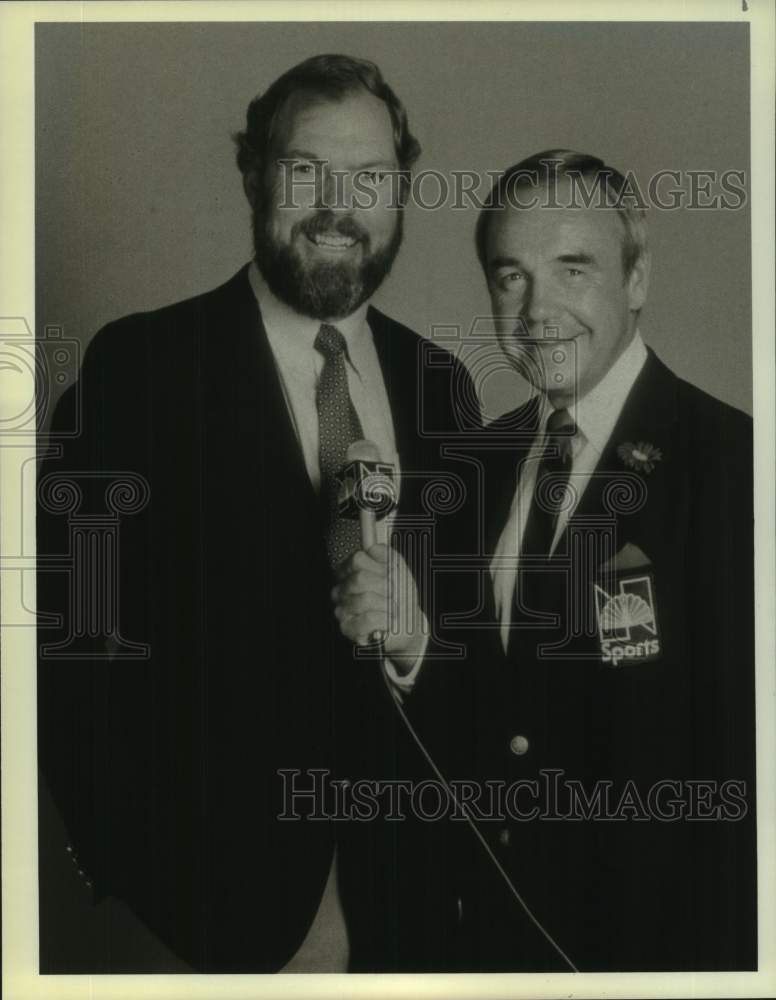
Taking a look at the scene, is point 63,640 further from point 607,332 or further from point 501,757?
point 607,332

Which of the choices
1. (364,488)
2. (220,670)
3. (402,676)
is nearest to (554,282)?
→ (364,488)

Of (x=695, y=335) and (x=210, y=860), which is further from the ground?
(x=695, y=335)

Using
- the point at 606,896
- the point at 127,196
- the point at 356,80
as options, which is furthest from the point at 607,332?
the point at 606,896

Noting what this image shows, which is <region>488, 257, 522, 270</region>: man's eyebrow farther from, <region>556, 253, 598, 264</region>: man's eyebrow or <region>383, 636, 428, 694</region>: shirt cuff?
<region>383, 636, 428, 694</region>: shirt cuff

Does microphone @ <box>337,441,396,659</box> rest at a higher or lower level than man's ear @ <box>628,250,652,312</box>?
lower

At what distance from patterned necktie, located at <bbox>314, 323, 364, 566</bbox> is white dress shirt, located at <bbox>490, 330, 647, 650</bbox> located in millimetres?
302

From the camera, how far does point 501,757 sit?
77.2 inches

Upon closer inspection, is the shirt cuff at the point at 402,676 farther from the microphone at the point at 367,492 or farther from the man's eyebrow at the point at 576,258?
the man's eyebrow at the point at 576,258

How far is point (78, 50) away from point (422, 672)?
1.44m

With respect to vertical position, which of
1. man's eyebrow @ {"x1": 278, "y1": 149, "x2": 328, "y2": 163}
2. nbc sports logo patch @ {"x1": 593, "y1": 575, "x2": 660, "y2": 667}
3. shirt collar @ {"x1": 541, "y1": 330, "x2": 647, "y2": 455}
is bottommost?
nbc sports logo patch @ {"x1": 593, "y1": 575, "x2": 660, "y2": 667}

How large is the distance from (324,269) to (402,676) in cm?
83

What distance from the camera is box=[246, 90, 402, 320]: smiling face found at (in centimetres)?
197

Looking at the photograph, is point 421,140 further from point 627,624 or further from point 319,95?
point 627,624

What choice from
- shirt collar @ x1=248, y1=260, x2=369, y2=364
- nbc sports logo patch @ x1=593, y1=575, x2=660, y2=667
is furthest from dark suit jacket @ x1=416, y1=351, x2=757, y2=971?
shirt collar @ x1=248, y1=260, x2=369, y2=364
